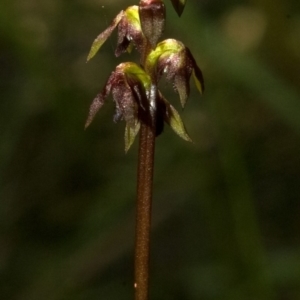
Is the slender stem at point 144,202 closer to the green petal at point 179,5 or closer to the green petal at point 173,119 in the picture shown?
the green petal at point 173,119

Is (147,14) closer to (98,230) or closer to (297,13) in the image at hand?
(98,230)

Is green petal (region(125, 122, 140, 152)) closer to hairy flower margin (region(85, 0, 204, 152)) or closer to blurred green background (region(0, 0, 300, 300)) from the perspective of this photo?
hairy flower margin (region(85, 0, 204, 152))

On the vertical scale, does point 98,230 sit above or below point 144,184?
below

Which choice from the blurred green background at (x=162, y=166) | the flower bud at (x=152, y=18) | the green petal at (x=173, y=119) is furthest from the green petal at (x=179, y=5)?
the blurred green background at (x=162, y=166)

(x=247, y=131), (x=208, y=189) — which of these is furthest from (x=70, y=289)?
(x=247, y=131)

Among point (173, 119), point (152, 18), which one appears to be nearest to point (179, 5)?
point (152, 18)

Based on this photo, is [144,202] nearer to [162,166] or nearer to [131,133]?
[131,133]

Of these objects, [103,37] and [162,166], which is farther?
[162,166]
